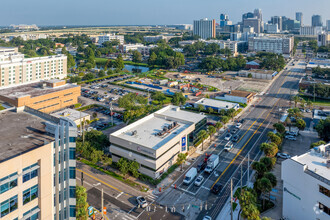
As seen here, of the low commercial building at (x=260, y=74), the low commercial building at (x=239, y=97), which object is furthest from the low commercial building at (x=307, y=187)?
the low commercial building at (x=260, y=74)

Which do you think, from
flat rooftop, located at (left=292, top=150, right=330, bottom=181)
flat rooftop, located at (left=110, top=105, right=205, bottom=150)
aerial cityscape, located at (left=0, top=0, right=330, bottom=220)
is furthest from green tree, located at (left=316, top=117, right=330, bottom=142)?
flat rooftop, located at (left=110, top=105, right=205, bottom=150)

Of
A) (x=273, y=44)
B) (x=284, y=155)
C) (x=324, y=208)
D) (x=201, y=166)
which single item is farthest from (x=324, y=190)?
(x=273, y=44)

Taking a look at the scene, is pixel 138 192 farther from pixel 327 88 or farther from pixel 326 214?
pixel 327 88

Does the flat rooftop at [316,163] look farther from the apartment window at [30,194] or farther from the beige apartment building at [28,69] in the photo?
the beige apartment building at [28,69]

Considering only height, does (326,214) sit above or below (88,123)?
below

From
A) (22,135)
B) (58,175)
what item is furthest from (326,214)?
(22,135)
